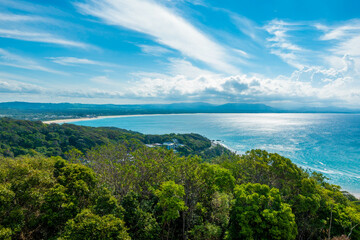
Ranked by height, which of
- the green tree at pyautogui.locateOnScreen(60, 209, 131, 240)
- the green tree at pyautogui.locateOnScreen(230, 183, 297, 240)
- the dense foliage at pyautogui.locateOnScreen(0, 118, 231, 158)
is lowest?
the dense foliage at pyautogui.locateOnScreen(0, 118, 231, 158)

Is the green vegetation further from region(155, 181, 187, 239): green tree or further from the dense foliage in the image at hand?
the dense foliage

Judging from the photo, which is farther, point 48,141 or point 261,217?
point 48,141

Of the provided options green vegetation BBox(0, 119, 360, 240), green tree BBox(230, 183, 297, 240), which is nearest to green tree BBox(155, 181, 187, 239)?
green vegetation BBox(0, 119, 360, 240)

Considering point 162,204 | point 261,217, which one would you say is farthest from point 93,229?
point 261,217

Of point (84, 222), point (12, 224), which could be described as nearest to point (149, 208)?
point (84, 222)

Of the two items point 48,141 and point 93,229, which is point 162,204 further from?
point 48,141

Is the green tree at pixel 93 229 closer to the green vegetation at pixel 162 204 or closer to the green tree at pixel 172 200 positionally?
the green vegetation at pixel 162 204

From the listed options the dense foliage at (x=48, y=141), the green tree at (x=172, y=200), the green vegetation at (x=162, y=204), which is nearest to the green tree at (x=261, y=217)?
the green vegetation at (x=162, y=204)

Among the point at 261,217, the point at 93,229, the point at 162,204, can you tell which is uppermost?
the point at 93,229

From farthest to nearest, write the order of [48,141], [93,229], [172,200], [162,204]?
1. [48,141]
2. [162,204]
3. [172,200]
4. [93,229]
